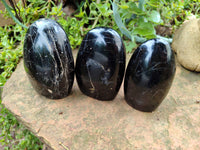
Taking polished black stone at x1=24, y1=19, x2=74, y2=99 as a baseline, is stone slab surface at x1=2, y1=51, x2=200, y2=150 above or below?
below

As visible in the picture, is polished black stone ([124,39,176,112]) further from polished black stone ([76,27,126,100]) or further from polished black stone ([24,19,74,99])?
polished black stone ([24,19,74,99])

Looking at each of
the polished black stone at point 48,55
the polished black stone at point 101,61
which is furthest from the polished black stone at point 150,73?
the polished black stone at point 48,55

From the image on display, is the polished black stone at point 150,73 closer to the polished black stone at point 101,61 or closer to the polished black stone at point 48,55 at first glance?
the polished black stone at point 101,61

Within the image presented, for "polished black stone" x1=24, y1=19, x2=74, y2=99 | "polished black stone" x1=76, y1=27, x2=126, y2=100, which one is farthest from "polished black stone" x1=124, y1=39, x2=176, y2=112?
"polished black stone" x1=24, y1=19, x2=74, y2=99

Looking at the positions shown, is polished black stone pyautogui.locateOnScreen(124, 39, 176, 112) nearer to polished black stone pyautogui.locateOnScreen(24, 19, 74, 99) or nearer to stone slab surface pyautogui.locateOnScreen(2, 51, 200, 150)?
stone slab surface pyautogui.locateOnScreen(2, 51, 200, 150)

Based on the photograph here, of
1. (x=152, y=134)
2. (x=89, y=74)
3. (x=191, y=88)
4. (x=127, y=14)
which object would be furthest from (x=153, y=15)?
(x=152, y=134)

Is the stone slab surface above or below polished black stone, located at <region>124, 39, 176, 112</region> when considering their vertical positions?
below

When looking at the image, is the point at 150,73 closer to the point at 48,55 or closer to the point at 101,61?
the point at 101,61
